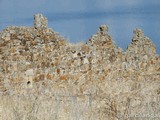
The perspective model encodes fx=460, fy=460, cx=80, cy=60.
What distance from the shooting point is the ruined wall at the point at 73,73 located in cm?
1153

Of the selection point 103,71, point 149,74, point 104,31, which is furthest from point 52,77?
point 149,74

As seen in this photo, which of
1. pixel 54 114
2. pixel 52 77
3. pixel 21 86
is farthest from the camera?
pixel 52 77

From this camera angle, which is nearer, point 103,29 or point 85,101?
point 85,101

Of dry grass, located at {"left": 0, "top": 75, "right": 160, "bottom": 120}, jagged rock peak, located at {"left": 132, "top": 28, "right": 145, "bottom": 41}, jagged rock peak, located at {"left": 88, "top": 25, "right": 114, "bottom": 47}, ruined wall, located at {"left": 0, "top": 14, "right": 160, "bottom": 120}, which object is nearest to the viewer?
dry grass, located at {"left": 0, "top": 75, "right": 160, "bottom": 120}

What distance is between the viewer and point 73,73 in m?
13.1

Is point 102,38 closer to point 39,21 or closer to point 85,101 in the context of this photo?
point 39,21

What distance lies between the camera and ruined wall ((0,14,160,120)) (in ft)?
37.8

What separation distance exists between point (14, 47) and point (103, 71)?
3.20 m

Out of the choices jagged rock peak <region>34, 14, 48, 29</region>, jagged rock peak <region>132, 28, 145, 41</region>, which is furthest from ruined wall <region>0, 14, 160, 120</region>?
jagged rock peak <region>132, 28, 145, 41</region>

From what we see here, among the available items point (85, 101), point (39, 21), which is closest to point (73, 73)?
point (85, 101)

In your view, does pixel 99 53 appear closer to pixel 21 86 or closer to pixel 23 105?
pixel 21 86

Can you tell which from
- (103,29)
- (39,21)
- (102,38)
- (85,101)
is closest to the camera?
(85,101)

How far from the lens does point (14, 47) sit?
12.0 metres

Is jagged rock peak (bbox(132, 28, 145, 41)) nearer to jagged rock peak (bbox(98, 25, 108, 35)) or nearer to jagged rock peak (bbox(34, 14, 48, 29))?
jagged rock peak (bbox(98, 25, 108, 35))
